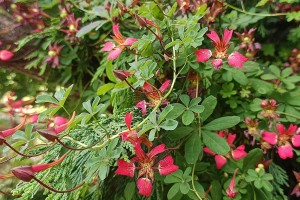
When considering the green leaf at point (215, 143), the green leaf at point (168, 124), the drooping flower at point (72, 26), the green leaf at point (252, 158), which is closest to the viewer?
the green leaf at point (168, 124)

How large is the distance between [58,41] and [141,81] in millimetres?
672

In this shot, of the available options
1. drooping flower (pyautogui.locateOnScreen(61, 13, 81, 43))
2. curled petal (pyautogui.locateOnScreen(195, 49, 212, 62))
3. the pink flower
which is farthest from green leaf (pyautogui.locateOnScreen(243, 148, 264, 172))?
the pink flower

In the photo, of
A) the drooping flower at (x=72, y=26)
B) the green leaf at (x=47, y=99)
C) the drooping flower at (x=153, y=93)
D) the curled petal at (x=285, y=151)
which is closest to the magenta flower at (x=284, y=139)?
the curled petal at (x=285, y=151)

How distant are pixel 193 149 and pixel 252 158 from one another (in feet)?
0.74

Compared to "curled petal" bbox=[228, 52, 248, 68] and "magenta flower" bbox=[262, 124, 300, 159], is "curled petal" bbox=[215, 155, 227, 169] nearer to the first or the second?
"magenta flower" bbox=[262, 124, 300, 159]

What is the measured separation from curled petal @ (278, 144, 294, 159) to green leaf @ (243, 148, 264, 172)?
0.05 m

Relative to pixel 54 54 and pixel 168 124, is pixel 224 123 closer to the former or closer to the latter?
pixel 168 124

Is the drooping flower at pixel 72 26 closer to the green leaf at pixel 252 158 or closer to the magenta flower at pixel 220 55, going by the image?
the magenta flower at pixel 220 55

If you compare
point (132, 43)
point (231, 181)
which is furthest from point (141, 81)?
point (231, 181)

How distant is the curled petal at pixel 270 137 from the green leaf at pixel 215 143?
7.8 inches

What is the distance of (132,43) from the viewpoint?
889 mm

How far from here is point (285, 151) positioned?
3.25 feet

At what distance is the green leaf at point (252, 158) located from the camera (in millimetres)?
984

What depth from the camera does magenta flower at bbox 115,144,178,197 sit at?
2.56 feet
